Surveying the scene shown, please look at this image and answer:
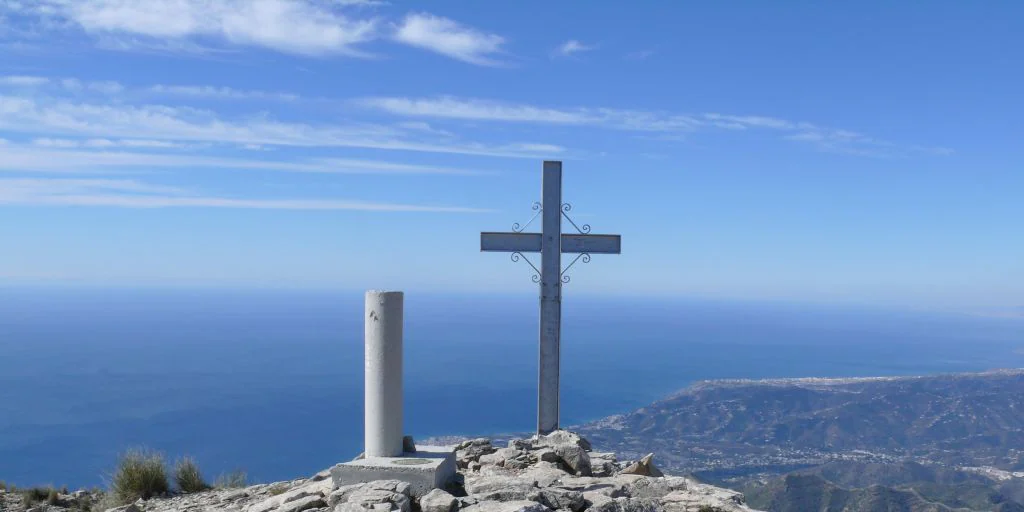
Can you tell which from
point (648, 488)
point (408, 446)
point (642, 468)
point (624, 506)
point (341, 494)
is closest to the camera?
point (624, 506)

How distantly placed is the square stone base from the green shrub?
13.7ft

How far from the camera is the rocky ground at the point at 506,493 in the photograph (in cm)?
668

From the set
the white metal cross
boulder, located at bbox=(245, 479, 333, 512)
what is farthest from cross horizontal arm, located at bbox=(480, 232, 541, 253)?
boulder, located at bbox=(245, 479, 333, 512)

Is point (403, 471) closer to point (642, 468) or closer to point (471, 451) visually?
point (471, 451)

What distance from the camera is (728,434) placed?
8762 cm

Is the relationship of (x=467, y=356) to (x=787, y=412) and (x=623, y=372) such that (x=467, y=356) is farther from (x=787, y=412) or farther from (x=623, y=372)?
(x=787, y=412)

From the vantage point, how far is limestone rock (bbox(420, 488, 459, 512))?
648cm

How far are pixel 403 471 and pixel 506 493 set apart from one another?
137 cm

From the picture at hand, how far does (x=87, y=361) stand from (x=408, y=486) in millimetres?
176440

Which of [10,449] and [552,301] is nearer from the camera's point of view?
[552,301]

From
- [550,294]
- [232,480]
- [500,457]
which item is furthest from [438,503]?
[232,480]

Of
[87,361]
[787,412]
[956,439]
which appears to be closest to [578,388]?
[787,412]

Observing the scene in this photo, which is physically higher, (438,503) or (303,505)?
(438,503)

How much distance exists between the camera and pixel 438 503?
6.53m
